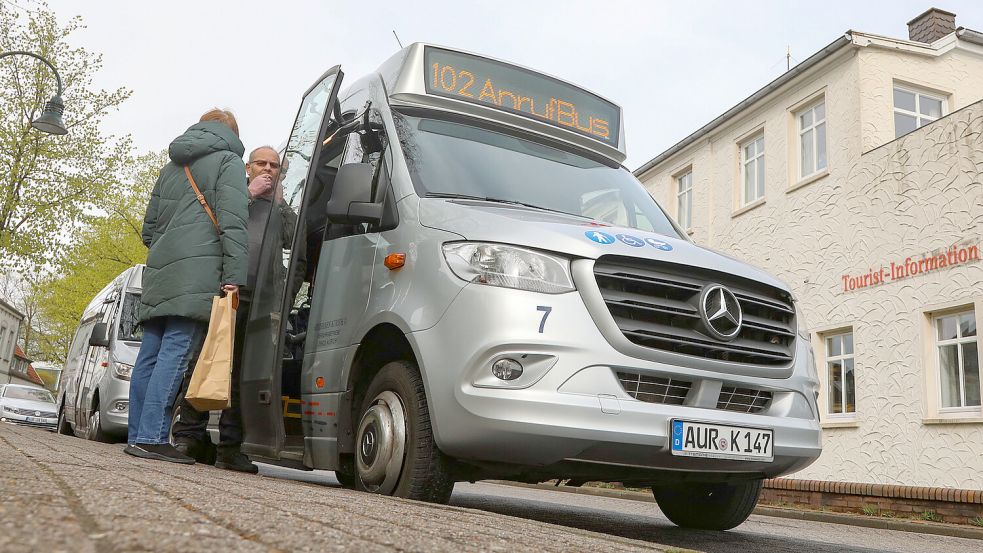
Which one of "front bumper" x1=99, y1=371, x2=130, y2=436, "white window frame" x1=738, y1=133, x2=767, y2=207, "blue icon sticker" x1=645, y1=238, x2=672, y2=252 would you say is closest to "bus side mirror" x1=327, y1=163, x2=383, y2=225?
"blue icon sticker" x1=645, y1=238, x2=672, y2=252

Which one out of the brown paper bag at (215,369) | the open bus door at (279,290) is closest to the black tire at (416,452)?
the open bus door at (279,290)

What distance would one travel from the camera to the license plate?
391 centimetres

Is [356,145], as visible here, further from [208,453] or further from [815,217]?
[815,217]

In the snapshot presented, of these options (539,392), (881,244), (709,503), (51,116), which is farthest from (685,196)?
(539,392)

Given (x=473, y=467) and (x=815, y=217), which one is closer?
(x=473, y=467)

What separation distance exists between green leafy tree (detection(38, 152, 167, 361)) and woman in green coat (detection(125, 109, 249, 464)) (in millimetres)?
21847

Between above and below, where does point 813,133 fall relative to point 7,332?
A: above

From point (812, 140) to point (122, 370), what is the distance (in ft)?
38.9

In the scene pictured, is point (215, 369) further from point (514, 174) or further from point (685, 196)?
point (685, 196)

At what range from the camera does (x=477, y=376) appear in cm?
378

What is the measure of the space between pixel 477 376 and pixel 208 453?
12.8 feet

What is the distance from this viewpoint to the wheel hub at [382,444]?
4.17m

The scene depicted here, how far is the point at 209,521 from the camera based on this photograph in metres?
1.89

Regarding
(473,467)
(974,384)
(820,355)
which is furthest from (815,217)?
(473,467)
